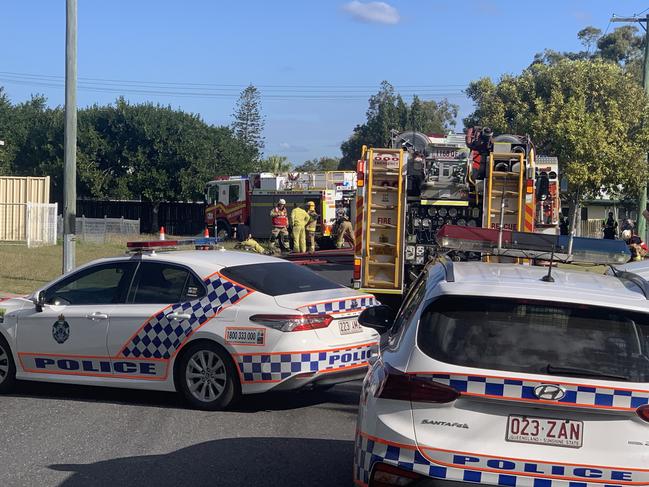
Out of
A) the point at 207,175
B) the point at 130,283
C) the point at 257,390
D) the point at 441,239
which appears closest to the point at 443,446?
the point at 441,239

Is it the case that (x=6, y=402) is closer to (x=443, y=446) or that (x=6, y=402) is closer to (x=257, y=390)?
(x=257, y=390)

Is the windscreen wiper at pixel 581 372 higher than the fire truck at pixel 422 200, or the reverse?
the fire truck at pixel 422 200

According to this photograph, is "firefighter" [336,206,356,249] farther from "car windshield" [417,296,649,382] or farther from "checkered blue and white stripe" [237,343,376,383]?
"car windshield" [417,296,649,382]

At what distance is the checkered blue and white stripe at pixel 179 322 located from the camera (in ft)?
25.7

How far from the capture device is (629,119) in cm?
3716

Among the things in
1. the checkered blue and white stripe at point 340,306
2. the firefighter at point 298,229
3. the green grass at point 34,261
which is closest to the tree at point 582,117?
the firefighter at point 298,229

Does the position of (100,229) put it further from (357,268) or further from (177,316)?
(177,316)

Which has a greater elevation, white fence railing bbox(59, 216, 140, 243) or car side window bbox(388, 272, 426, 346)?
car side window bbox(388, 272, 426, 346)

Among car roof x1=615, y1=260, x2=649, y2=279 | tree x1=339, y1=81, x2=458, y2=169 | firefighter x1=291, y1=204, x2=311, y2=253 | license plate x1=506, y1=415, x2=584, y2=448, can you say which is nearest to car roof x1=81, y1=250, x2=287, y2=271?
car roof x1=615, y1=260, x2=649, y2=279

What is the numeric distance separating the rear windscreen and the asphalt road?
116cm

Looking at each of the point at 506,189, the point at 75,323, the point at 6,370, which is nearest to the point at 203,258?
the point at 75,323

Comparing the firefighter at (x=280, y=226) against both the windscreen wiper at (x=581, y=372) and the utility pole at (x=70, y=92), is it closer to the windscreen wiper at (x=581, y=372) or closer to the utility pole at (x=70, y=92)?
the utility pole at (x=70, y=92)

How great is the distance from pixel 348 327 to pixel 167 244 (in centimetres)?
239

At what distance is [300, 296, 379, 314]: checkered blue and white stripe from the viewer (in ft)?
25.2
